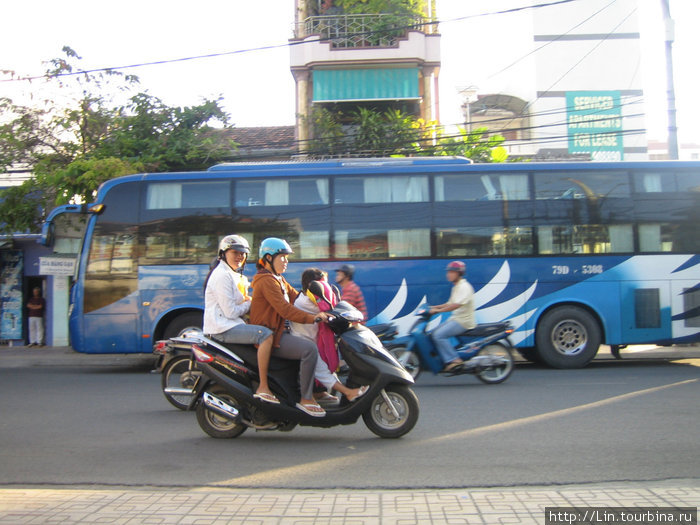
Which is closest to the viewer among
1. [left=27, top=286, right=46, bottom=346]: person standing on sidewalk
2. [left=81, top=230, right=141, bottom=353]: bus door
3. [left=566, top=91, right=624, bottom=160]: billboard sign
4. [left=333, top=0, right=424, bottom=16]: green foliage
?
[left=81, top=230, right=141, bottom=353]: bus door

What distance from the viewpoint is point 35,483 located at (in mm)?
4785

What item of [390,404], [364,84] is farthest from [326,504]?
[364,84]

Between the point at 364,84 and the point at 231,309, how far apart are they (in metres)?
16.6

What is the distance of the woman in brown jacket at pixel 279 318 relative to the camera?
18.2ft

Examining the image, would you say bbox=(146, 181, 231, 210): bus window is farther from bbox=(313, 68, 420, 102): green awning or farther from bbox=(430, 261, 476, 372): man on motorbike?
bbox=(313, 68, 420, 102): green awning

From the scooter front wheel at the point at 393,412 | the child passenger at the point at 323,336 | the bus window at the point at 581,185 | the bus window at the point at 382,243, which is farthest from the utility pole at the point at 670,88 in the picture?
the child passenger at the point at 323,336

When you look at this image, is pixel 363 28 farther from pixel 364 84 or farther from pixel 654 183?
pixel 654 183

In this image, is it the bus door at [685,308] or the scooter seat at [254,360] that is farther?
the bus door at [685,308]

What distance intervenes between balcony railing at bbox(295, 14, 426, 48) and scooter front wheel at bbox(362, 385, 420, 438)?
670 inches

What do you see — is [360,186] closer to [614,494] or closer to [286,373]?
[286,373]

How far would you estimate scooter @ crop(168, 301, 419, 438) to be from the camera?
5.63 m

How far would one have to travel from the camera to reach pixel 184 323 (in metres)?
11.3

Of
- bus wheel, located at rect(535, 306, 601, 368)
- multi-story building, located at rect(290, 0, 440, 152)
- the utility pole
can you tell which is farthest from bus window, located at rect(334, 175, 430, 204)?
multi-story building, located at rect(290, 0, 440, 152)

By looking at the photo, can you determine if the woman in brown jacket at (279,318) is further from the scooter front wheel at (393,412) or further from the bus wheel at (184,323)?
the bus wheel at (184,323)
